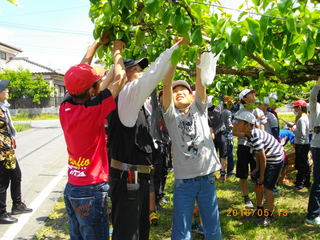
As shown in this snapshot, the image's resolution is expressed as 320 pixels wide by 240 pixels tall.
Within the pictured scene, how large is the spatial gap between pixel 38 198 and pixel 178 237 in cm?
384

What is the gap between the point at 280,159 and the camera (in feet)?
13.8

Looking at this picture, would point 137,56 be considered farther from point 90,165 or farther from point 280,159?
point 280,159

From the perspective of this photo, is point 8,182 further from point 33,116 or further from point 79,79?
point 33,116

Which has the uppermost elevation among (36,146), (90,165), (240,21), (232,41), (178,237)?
(240,21)

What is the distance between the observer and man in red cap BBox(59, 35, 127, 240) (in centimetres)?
227

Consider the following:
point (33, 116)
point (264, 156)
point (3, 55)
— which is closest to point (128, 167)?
point (264, 156)

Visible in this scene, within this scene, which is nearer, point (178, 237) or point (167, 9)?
point (167, 9)

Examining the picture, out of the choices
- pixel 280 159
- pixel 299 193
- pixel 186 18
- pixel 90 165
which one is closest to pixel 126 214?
pixel 90 165

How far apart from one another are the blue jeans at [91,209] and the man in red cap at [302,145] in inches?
184

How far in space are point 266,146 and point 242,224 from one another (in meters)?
1.10

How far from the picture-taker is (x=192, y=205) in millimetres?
2781

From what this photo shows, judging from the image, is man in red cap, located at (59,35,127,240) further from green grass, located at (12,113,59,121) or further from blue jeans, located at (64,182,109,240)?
green grass, located at (12,113,59,121)

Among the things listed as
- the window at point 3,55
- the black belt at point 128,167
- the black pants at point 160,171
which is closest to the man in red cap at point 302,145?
the black pants at point 160,171

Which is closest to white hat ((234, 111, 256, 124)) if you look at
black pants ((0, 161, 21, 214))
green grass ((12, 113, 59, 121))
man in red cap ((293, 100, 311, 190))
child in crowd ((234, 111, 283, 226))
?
child in crowd ((234, 111, 283, 226))
